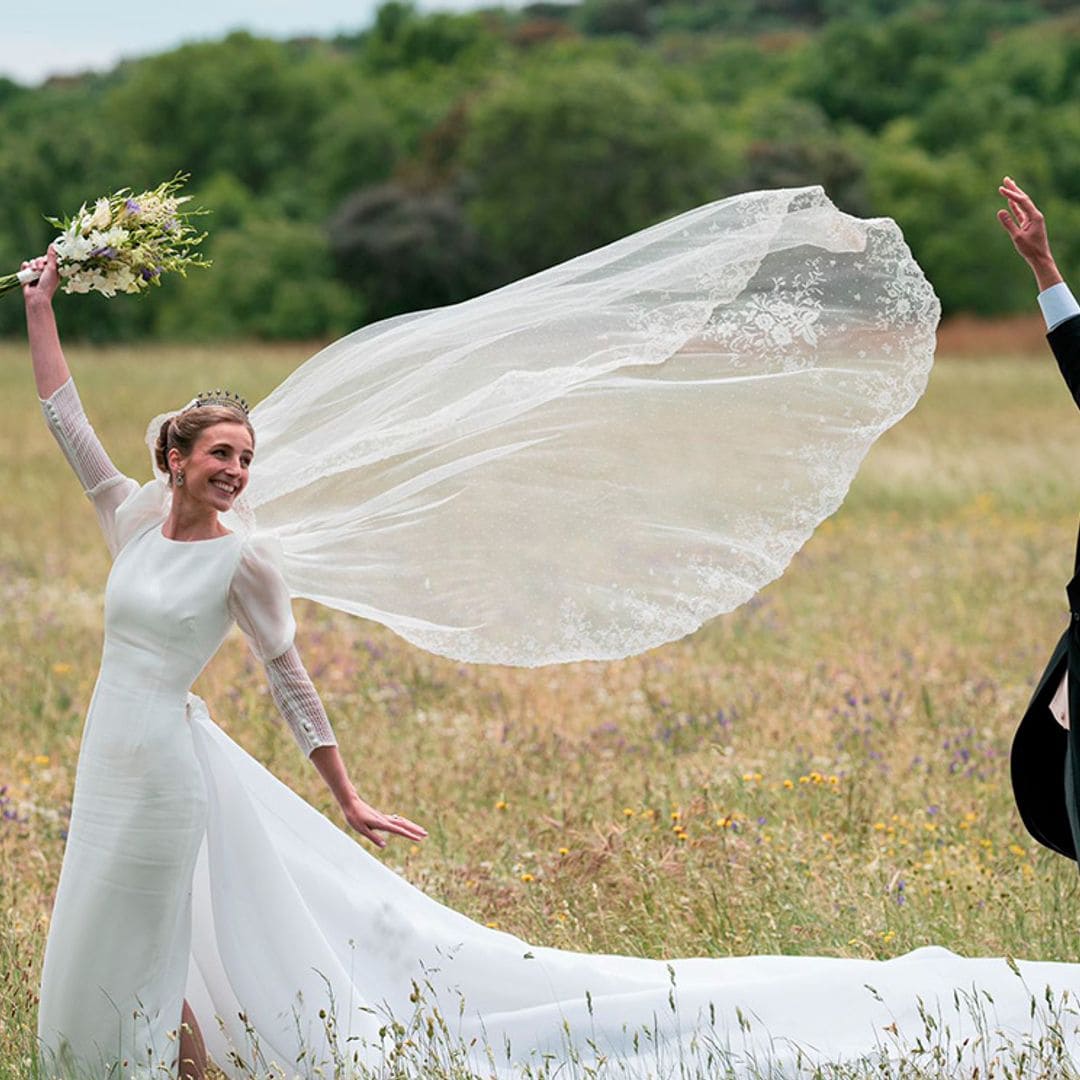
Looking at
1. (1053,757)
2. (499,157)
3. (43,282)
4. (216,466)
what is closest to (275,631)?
(216,466)

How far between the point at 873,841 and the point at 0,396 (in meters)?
23.6

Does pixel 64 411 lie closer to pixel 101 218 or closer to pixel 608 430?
pixel 101 218

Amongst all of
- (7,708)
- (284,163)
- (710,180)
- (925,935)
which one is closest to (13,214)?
(284,163)

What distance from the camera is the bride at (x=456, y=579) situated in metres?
4.27

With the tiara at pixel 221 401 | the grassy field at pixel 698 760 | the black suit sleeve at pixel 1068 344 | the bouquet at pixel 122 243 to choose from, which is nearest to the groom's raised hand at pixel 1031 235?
the black suit sleeve at pixel 1068 344

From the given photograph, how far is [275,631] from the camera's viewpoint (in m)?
4.35

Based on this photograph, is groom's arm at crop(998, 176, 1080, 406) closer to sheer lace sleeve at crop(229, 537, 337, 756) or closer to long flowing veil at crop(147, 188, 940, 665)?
long flowing veil at crop(147, 188, 940, 665)

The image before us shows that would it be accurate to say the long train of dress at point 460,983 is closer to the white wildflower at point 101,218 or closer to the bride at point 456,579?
the bride at point 456,579

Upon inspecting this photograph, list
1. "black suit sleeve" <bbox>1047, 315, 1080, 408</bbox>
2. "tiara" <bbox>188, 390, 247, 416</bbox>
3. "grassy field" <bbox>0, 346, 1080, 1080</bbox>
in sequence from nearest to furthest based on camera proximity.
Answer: "black suit sleeve" <bbox>1047, 315, 1080, 408</bbox> < "tiara" <bbox>188, 390, 247, 416</bbox> < "grassy field" <bbox>0, 346, 1080, 1080</bbox>

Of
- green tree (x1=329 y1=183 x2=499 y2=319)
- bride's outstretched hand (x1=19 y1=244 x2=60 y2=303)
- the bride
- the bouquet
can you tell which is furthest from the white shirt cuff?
green tree (x1=329 y1=183 x2=499 y2=319)

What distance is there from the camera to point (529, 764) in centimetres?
802

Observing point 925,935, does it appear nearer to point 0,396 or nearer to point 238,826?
point 238,826

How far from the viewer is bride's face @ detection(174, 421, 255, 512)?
4258mm

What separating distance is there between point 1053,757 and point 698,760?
10.9 ft
